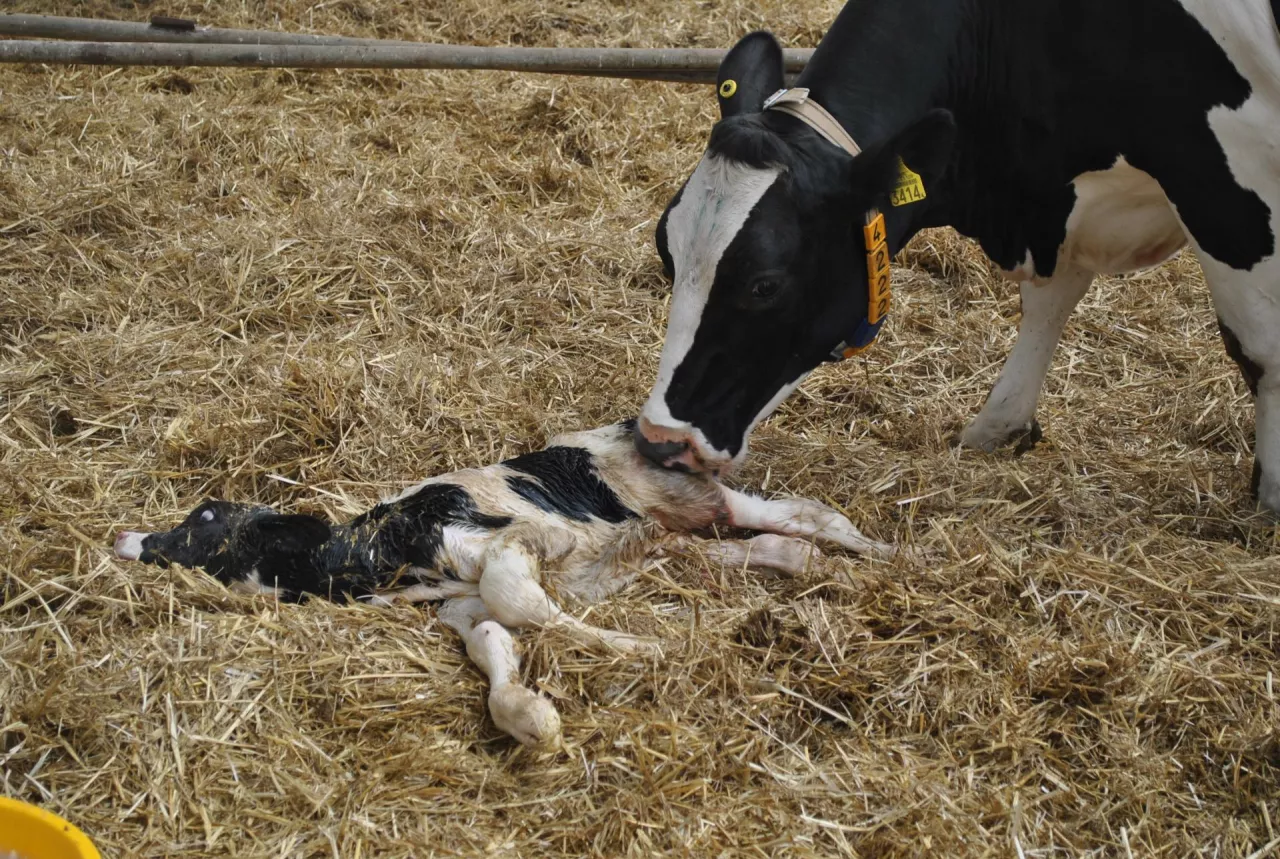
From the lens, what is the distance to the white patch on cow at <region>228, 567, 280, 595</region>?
11.5 feet

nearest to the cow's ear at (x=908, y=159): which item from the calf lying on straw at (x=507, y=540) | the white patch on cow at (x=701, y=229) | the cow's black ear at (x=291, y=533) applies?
the white patch on cow at (x=701, y=229)

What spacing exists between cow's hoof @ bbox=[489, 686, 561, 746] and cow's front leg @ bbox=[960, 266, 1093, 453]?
86.7 inches

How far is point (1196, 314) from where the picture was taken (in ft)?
17.6

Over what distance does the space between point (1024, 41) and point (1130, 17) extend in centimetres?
29

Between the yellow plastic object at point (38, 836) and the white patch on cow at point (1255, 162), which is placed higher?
the white patch on cow at point (1255, 162)

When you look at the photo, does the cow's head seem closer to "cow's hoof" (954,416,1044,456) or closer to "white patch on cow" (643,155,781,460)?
"white patch on cow" (643,155,781,460)

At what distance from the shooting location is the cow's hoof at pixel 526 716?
292cm

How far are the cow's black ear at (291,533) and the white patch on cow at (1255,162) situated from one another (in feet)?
8.71

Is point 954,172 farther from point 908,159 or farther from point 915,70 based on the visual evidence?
point 908,159

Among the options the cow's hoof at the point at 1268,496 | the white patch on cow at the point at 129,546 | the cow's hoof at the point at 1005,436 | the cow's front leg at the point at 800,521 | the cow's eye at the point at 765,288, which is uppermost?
the cow's eye at the point at 765,288

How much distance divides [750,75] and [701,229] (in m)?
0.74

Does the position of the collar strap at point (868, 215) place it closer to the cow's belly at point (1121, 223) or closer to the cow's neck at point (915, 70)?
the cow's neck at point (915, 70)

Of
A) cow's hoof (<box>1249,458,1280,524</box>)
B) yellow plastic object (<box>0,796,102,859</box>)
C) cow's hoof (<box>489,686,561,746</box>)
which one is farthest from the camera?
cow's hoof (<box>1249,458,1280,524</box>)

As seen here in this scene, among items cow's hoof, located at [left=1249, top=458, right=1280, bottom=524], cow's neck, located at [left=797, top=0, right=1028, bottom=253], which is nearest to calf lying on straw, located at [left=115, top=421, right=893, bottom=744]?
cow's neck, located at [left=797, top=0, right=1028, bottom=253]
